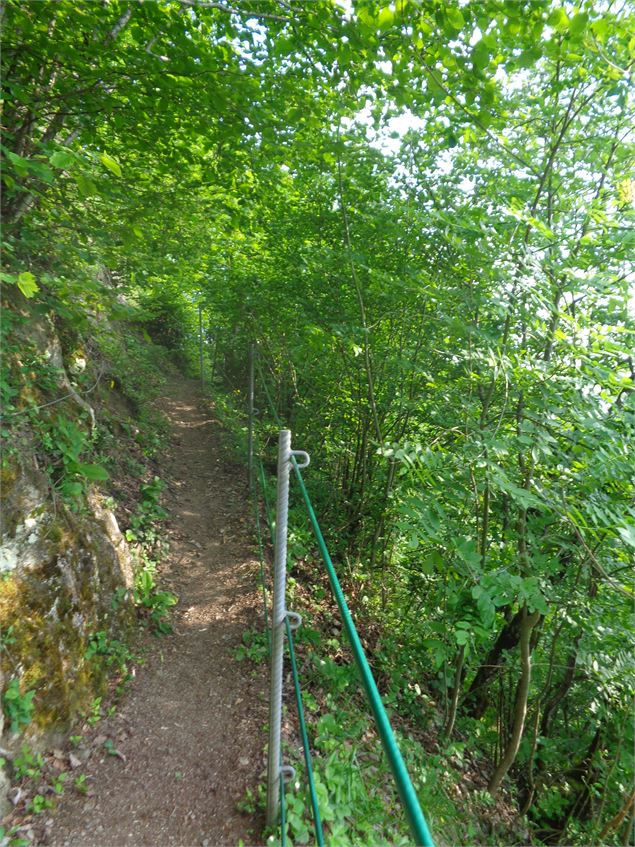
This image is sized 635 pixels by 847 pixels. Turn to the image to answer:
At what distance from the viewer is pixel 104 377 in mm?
6586

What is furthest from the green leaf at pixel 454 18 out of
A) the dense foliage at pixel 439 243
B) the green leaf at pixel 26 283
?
the green leaf at pixel 26 283

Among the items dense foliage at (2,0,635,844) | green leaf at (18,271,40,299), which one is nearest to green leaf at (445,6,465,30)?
dense foliage at (2,0,635,844)

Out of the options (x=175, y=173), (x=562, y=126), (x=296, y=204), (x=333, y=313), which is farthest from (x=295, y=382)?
(x=562, y=126)

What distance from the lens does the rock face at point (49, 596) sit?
2809 millimetres

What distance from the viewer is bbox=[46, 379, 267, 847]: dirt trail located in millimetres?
2586

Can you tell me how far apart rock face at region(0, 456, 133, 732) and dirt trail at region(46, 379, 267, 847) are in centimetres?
42

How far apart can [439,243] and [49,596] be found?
4.09 metres

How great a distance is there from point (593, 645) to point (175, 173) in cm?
475

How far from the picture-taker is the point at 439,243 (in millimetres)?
3963

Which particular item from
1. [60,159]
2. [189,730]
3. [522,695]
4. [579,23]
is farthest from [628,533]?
[189,730]

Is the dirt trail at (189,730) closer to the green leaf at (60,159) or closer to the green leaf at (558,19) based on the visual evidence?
the green leaf at (60,159)

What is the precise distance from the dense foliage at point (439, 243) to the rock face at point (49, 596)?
1396mm

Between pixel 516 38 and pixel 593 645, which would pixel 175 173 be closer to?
pixel 516 38

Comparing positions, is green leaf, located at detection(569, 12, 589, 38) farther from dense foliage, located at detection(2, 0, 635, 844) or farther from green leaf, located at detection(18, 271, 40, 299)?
green leaf, located at detection(18, 271, 40, 299)
